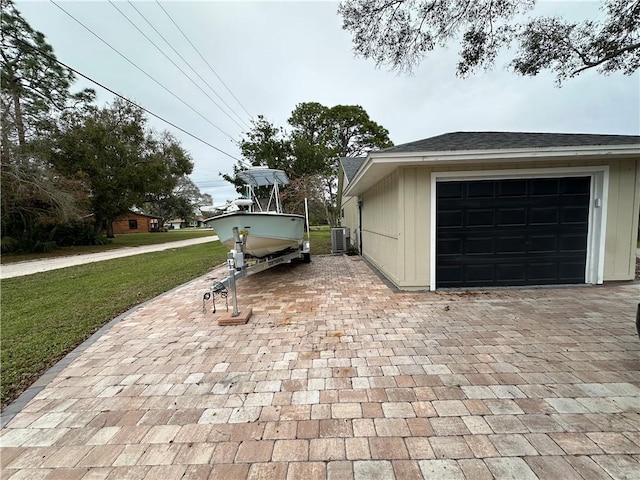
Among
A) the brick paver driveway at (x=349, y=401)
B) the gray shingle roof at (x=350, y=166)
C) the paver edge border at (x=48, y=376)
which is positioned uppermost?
the gray shingle roof at (x=350, y=166)

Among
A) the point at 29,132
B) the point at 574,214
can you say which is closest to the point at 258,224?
the point at 574,214

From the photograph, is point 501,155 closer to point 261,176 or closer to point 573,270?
point 573,270

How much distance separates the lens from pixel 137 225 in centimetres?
4119

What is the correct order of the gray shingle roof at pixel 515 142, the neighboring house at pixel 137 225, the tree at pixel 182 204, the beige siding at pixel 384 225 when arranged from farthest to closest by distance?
the tree at pixel 182 204 < the neighboring house at pixel 137 225 < the beige siding at pixel 384 225 < the gray shingle roof at pixel 515 142

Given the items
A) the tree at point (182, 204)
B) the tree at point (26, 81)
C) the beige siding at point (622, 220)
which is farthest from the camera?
the tree at point (182, 204)

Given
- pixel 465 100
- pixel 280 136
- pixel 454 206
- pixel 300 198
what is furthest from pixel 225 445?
pixel 280 136

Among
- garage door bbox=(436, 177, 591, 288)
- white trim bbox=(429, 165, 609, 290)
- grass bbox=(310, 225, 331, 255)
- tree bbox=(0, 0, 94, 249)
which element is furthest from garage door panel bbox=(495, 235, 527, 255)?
tree bbox=(0, 0, 94, 249)

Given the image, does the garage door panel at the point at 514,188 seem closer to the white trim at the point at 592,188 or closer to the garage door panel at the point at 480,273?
the white trim at the point at 592,188

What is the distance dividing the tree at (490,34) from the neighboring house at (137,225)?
40.9 meters

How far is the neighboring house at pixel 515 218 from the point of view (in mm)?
5035

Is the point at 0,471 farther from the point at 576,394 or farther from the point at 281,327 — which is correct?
the point at 576,394

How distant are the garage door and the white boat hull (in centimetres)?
312

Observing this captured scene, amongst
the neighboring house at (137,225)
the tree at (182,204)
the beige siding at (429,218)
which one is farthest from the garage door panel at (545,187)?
the tree at (182,204)

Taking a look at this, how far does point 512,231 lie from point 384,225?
97.6 inches
